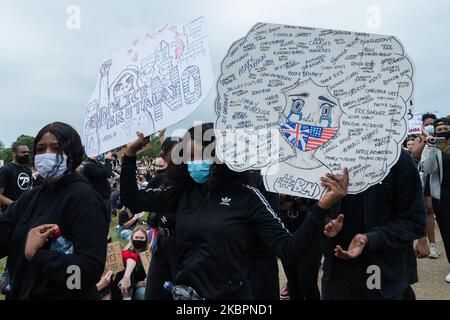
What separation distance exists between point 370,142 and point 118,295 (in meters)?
3.31

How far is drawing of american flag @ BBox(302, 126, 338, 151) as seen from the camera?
77.2 inches

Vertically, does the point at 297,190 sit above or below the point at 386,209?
above

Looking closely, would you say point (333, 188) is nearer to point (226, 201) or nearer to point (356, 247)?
point (356, 247)

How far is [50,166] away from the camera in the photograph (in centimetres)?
203

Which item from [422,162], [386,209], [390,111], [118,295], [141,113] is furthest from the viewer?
[422,162]

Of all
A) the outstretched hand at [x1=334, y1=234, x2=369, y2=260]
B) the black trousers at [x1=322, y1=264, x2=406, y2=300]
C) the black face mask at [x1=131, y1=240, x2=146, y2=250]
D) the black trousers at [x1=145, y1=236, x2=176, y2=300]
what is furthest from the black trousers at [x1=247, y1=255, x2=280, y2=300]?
the black face mask at [x1=131, y1=240, x2=146, y2=250]

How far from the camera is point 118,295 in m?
4.22

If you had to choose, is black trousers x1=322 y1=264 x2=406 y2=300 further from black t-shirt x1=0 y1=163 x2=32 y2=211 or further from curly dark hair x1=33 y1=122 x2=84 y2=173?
black t-shirt x1=0 y1=163 x2=32 y2=211

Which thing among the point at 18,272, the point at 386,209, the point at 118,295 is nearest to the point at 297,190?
the point at 386,209

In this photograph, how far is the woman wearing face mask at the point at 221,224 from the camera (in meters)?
1.88

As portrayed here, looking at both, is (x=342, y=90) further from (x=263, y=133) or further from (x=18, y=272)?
(x=18, y=272)

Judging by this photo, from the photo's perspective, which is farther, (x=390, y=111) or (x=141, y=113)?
(x=141, y=113)

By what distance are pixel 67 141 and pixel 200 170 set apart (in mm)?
719

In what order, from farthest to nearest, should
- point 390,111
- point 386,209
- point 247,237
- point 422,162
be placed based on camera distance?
1. point 422,162
2. point 386,209
3. point 247,237
4. point 390,111
